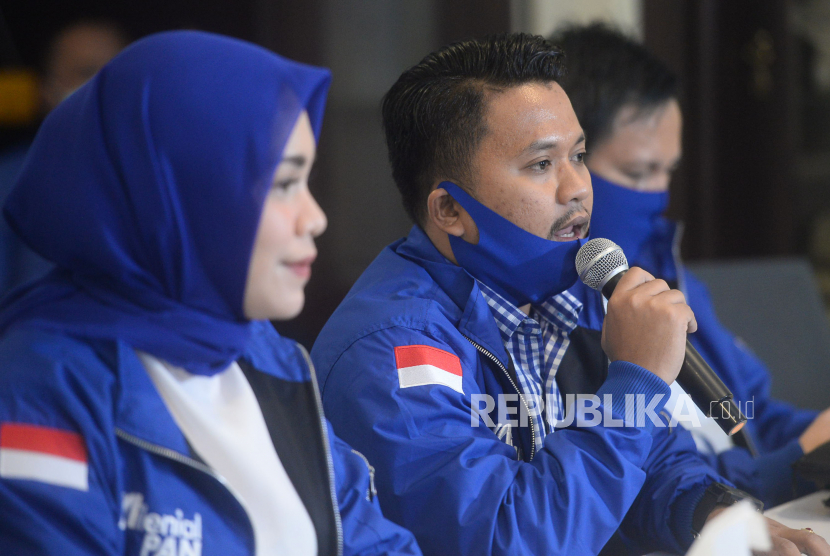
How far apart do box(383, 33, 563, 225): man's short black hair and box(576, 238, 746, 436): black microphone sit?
237mm

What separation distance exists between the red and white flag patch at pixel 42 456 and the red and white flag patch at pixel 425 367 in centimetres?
45

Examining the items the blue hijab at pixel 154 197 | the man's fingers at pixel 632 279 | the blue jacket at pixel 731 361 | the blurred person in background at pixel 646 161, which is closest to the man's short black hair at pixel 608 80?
the blurred person in background at pixel 646 161

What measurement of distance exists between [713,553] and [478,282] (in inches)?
25.6

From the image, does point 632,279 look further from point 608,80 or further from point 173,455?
point 608,80

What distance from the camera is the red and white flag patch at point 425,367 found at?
3.54 feet

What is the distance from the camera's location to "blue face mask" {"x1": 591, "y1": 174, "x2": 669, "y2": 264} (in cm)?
165

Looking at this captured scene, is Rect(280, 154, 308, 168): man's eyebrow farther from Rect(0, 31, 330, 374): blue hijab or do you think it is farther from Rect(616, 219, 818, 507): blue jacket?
Rect(616, 219, 818, 507): blue jacket

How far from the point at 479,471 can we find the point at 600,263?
364 mm

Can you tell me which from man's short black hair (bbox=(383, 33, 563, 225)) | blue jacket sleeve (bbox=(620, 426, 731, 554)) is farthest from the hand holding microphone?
man's short black hair (bbox=(383, 33, 563, 225))

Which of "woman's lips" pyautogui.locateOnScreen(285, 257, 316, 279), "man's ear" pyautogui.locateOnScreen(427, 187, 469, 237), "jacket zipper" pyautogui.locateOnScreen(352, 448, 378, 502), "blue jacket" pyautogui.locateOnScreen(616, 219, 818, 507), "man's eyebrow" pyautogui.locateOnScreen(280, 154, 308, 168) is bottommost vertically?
"blue jacket" pyautogui.locateOnScreen(616, 219, 818, 507)

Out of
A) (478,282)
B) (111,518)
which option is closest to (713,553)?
(111,518)

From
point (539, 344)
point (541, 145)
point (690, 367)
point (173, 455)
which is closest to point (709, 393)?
point (690, 367)

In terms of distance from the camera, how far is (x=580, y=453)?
3.38ft

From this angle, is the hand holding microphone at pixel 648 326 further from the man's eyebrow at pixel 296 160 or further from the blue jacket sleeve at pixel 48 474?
the blue jacket sleeve at pixel 48 474
